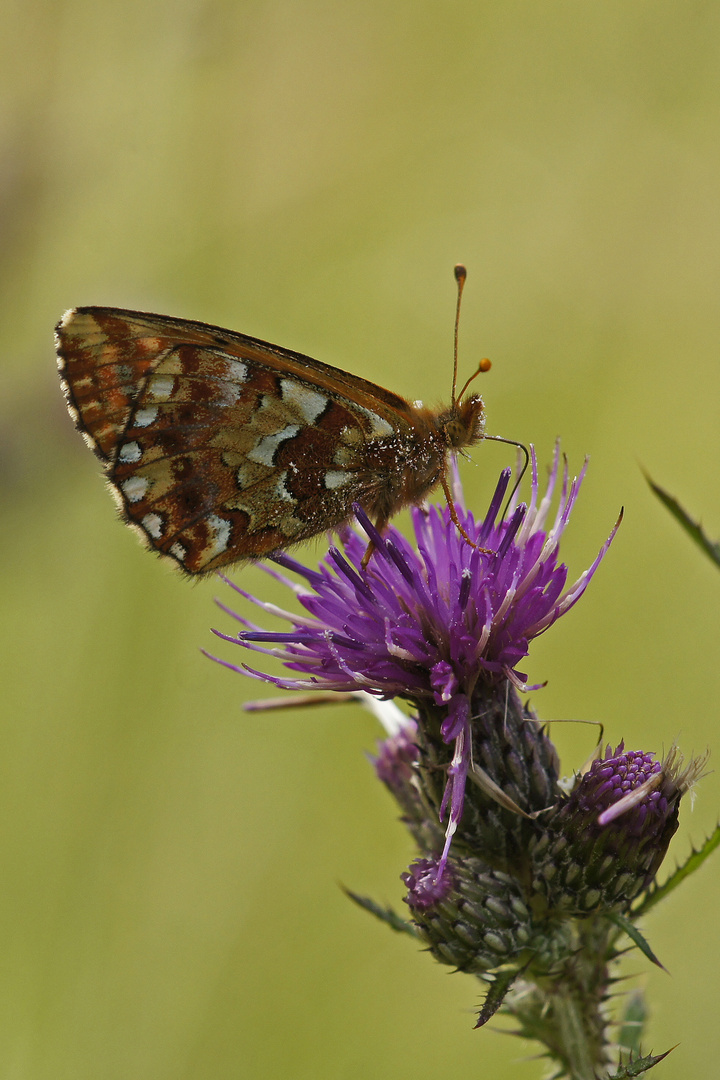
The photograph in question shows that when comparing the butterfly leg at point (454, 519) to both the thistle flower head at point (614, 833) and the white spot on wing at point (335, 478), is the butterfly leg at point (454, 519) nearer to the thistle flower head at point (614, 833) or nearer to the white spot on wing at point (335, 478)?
the white spot on wing at point (335, 478)

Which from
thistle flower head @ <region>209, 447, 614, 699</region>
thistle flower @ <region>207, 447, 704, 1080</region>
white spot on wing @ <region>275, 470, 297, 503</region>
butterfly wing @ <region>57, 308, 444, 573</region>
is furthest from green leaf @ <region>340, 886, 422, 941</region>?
white spot on wing @ <region>275, 470, 297, 503</region>

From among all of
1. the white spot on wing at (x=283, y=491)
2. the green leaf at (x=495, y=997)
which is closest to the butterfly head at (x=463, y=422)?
the white spot on wing at (x=283, y=491)

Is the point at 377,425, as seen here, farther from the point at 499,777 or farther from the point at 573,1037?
the point at 573,1037

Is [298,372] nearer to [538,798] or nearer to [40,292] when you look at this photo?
[538,798]

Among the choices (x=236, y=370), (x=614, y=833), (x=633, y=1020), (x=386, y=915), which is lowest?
(x=633, y=1020)

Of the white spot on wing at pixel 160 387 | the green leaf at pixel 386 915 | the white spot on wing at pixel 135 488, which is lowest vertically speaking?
the green leaf at pixel 386 915

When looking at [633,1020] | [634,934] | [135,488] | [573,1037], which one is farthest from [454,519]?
[633,1020]

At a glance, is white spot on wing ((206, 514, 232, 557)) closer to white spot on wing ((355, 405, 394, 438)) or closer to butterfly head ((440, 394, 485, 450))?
white spot on wing ((355, 405, 394, 438))
